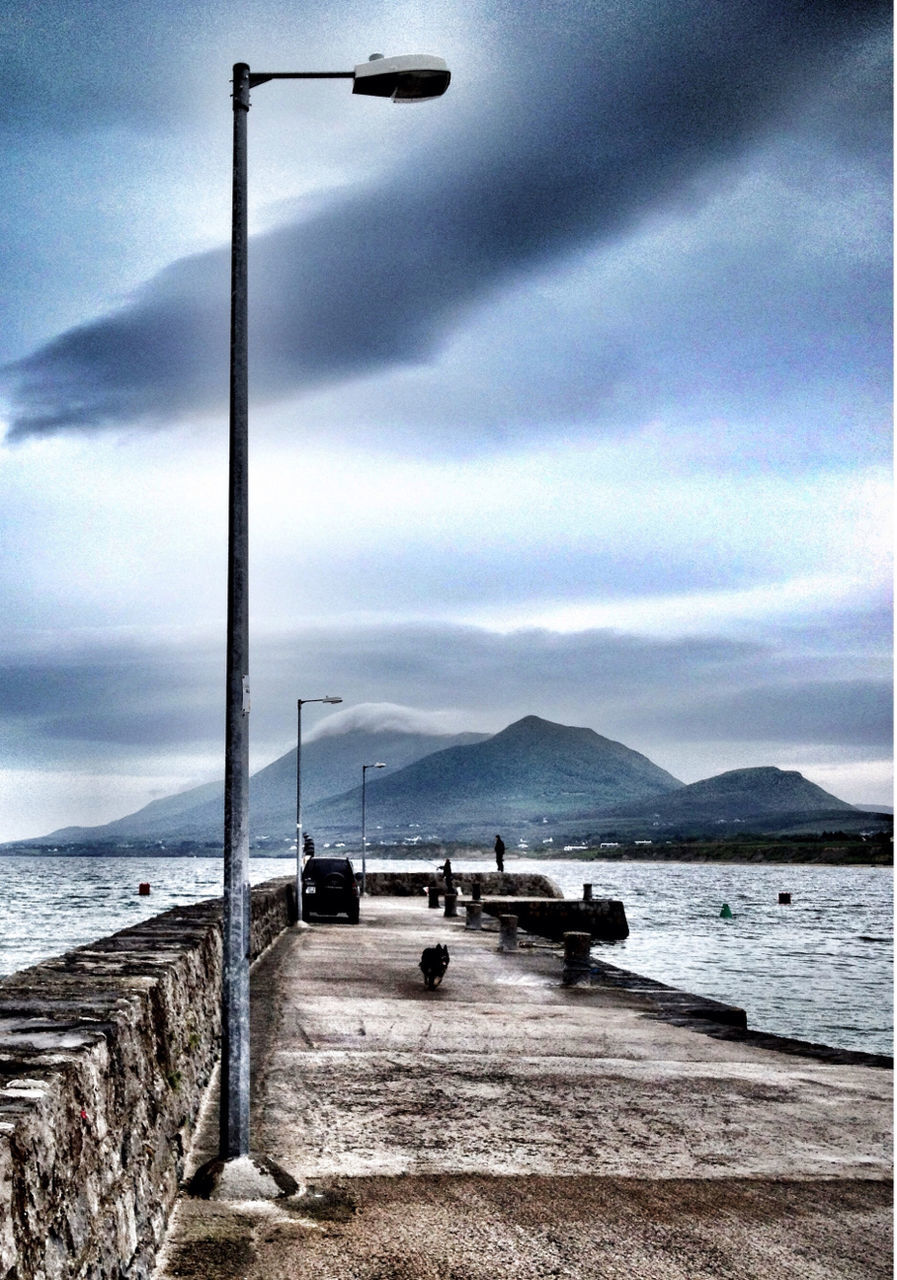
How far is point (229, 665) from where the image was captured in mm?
7977

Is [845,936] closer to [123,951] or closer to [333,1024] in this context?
[333,1024]

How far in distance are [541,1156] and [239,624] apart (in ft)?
13.7

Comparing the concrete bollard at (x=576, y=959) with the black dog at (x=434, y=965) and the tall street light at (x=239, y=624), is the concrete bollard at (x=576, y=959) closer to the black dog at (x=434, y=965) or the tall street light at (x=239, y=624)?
the black dog at (x=434, y=965)

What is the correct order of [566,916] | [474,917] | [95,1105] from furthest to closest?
[566,916], [474,917], [95,1105]

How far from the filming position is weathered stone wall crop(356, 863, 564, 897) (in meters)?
63.6

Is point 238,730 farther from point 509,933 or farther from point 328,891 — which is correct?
point 328,891

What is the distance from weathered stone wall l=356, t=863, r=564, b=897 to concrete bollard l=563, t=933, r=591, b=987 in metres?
38.5

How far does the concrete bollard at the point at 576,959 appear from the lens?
65.6 ft

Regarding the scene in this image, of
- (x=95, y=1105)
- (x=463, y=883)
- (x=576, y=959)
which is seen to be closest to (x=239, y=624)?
(x=95, y=1105)

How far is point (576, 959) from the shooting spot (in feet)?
65.9

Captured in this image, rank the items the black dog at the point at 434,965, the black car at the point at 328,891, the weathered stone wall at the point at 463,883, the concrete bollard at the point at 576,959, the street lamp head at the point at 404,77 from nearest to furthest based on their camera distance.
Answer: the street lamp head at the point at 404,77 < the black dog at the point at 434,965 < the concrete bollard at the point at 576,959 < the black car at the point at 328,891 < the weathered stone wall at the point at 463,883

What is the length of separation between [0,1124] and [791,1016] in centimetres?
3576

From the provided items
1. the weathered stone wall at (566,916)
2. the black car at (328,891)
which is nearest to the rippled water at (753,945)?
the weathered stone wall at (566,916)

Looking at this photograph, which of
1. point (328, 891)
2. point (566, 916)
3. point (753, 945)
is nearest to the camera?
point (328, 891)
